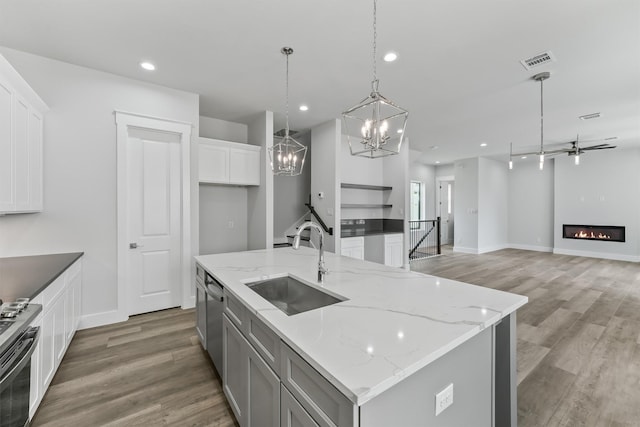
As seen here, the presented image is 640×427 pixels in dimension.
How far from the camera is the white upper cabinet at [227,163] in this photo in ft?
13.5

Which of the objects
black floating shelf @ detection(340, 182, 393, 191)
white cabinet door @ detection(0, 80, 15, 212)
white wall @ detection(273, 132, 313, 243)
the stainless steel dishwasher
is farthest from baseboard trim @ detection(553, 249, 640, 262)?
white cabinet door @ detection(0, 80, 15, 212)

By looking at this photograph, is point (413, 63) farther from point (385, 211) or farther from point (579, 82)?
point (385, 211)

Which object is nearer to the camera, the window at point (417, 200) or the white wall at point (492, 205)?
the white wall at point (492, 205)

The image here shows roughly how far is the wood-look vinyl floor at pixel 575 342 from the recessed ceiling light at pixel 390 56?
3.18 m

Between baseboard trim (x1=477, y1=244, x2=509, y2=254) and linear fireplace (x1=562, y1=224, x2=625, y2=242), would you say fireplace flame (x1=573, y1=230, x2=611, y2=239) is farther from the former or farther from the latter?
baseboard trim (x1=477, y1=244, x2=509, y2=254)

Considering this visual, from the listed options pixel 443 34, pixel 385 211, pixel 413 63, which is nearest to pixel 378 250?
pixel 385 211

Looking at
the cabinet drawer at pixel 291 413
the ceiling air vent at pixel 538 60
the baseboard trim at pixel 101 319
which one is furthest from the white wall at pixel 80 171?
the ceiling air vent at pixel 538 60

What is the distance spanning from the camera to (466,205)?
8.45 m

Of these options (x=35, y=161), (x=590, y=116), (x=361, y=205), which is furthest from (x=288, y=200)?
(x=590, y=116)

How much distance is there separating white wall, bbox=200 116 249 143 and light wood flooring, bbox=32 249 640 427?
9.64ft

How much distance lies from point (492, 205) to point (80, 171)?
9.87m

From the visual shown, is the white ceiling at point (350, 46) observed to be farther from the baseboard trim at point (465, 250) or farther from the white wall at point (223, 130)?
the baseboard trim at point (465, 250)

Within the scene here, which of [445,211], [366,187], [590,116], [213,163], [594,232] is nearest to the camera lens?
[213,163]

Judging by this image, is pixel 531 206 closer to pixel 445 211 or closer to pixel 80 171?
pixel 445 211
